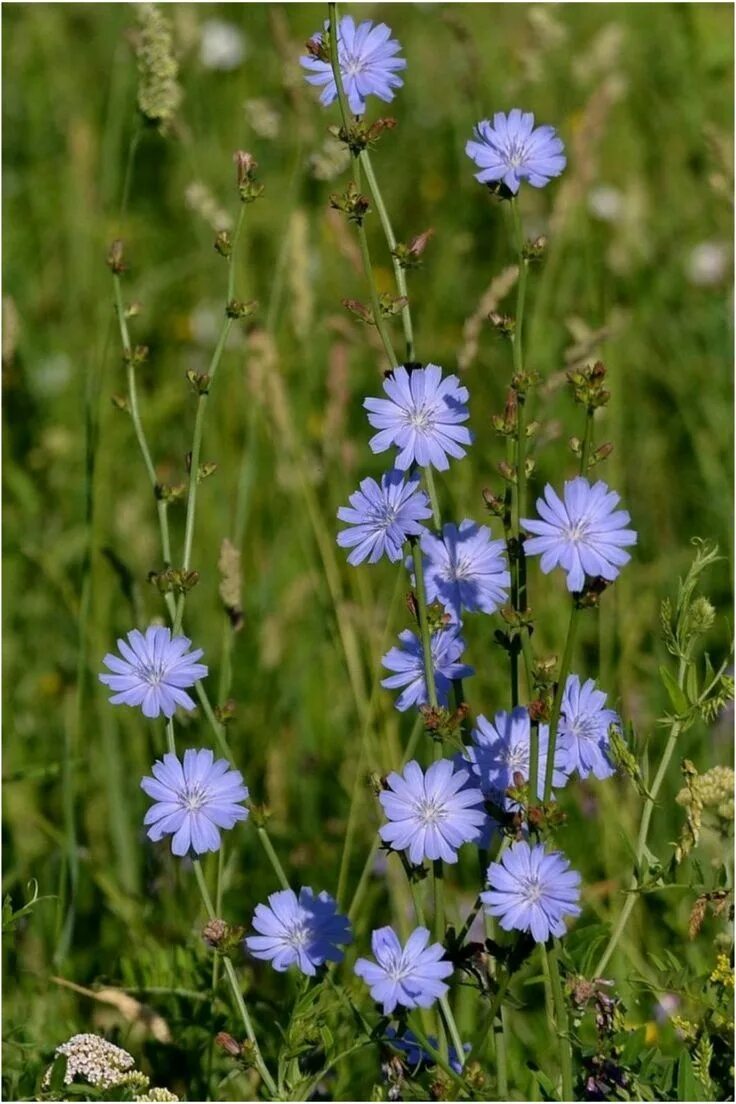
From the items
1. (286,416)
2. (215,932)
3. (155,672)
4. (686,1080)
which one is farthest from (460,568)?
(286,416)

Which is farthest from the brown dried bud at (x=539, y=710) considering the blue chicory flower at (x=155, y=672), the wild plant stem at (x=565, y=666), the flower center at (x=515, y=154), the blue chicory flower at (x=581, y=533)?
the flower center at (x=515, y=154)

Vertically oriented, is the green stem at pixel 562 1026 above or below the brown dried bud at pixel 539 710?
below

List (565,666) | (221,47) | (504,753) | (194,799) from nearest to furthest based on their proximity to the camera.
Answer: (565,666) < (194,799) < (504,753) < (221,47)

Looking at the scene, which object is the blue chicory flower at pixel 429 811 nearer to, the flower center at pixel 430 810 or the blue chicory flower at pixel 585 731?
the flower center at pixel 430 810

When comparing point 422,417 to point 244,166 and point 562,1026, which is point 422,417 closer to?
point 244,166

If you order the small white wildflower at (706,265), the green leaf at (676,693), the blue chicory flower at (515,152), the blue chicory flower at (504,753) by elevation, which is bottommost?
the blue chicory flower at (504,753)

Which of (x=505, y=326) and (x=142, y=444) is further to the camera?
(x=142, y=444)

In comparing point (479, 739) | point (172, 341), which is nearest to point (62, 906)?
point (479, 739)
